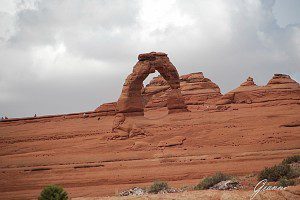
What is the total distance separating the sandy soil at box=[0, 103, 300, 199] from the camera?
2059 centimetres

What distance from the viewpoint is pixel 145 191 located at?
54.0 ft

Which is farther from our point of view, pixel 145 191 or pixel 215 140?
pixel 215 140

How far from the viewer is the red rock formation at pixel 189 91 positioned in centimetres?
5103

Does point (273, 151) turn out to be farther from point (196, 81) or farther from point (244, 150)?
point (196, 81)

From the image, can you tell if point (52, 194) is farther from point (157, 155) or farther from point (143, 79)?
point (143, 79)

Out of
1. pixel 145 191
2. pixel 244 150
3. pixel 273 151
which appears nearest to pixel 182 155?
pixel 244 150

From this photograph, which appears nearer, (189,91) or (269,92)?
(269,92)

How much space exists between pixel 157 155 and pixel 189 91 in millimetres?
29237

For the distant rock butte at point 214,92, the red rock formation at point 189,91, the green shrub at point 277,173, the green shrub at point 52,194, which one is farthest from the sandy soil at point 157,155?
the red rock formation at point 189,91

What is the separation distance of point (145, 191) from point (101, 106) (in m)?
38.6

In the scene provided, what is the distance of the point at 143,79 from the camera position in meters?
32.9

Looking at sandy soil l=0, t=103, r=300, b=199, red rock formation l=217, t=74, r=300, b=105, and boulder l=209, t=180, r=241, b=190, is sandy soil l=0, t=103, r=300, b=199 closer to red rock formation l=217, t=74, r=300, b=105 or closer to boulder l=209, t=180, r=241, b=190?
boulder l=209, t=180, r=241, b=190

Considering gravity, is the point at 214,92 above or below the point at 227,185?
above

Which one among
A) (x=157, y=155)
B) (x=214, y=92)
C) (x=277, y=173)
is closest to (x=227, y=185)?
(x=277, y=173)
